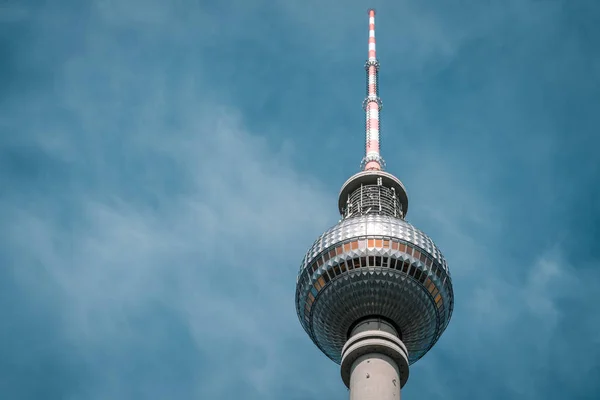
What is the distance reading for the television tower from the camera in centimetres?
7488

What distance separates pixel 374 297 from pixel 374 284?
118 centimetres

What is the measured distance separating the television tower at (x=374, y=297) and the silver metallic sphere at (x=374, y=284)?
88 mm

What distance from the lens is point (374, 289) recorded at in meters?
76.8

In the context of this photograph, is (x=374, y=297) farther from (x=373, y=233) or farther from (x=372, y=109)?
(x=372, y=109)

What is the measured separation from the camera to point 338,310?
78312mm

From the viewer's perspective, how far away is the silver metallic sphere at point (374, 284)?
7694 cm

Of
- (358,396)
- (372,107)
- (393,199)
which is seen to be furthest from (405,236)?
(372,107)

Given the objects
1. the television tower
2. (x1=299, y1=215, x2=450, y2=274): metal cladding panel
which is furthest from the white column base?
(x1=299, y1=215, x2=450, y2=274): metal cladding panel

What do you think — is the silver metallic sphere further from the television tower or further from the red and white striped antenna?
the red and white striped antenna

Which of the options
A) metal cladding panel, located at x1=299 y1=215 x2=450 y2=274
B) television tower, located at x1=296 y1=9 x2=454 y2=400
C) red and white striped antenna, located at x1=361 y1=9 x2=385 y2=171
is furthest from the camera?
red and white striped antenna, located at x1=361 y1=9 x2=385 y2=171

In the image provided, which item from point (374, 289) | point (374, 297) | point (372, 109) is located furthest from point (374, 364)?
point (372, 109)

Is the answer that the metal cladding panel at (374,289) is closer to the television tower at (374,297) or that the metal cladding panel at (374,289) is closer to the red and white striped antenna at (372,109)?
the television tower at (374,297)

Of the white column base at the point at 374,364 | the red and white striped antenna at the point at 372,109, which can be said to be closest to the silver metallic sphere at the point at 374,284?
the white column base at the point at 374,364

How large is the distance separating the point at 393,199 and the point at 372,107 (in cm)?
1798
